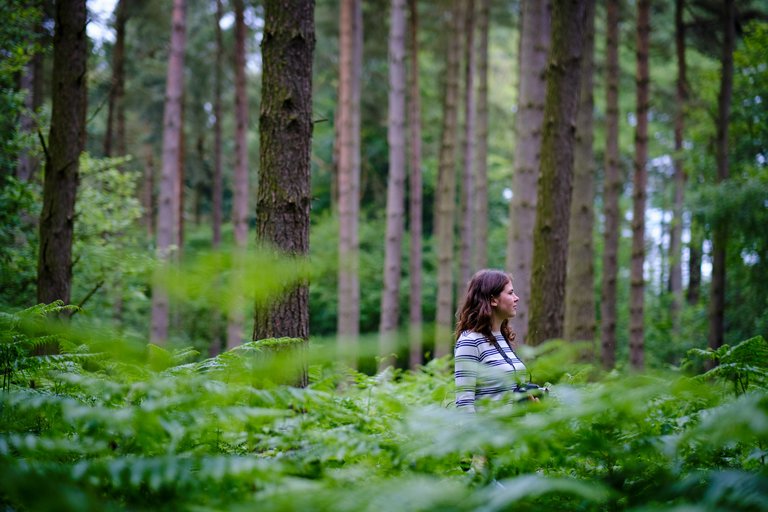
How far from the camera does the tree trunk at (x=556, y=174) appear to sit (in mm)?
7281

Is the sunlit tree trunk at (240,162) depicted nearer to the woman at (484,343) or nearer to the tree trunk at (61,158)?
the tree trunk at (61,158)

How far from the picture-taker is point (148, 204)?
28953 millimetres

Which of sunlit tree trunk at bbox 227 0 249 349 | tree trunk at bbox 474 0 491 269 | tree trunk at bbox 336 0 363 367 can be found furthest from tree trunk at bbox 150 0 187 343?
tree trunk at bbox 474 0 491 269

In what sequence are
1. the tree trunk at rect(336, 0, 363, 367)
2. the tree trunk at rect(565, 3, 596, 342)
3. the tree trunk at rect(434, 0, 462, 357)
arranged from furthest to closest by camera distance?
the tree trunk at rect(434, 0, 462, 357) < the tree trunk at rect(336, 0, 363, 367) < the tree trunk at rect(565, 3, 596, 342)

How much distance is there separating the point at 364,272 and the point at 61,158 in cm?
543

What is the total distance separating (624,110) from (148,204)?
21749 millimetres

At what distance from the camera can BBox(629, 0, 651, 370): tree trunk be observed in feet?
44.7

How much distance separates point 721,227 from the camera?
523 inches

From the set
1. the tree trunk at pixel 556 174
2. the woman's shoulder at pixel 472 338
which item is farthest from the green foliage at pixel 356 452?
the tree trunk at pixel 556 174

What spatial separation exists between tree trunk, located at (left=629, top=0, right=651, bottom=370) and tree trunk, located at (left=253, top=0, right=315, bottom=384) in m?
10.6

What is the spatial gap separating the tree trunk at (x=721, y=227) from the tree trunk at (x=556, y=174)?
24.2 feet

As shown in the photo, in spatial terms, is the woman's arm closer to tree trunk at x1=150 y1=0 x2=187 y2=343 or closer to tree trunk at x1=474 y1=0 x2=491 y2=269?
tree trunk at x1=150 y1=0 x2=187 y2=343

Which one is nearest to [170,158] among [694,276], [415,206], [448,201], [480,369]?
[415,206]

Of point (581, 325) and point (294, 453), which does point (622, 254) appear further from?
point (294, 453)
